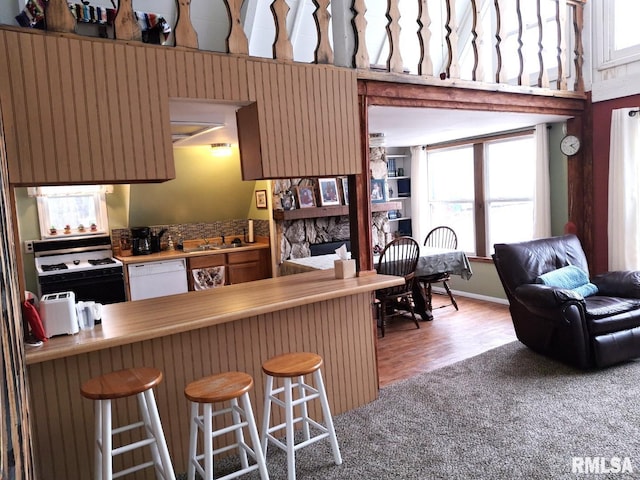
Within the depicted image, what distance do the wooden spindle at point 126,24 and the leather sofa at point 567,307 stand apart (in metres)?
3.18

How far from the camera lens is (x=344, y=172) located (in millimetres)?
3070

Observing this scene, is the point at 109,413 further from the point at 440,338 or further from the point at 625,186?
the point at 625,186

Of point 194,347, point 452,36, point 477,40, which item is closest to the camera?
point 194,347

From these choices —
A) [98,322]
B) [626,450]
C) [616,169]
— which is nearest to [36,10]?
[98,322]

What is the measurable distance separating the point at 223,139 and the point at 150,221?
1.82 meters

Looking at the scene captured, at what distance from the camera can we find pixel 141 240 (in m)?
5.75

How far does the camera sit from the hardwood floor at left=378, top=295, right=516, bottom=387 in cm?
396

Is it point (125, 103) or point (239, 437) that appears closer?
point (125, 103)

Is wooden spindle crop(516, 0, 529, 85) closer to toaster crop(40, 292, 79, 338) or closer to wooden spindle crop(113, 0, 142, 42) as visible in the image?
wooden spindle crop(113, 0, 142, 42)

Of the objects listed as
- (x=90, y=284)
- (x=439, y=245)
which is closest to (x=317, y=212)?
(x=439, y=245)

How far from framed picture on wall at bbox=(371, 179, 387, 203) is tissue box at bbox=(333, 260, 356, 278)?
→ 3.28m

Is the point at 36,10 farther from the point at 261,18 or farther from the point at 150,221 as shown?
the point at 150,221

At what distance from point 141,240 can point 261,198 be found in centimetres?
Answer: 161

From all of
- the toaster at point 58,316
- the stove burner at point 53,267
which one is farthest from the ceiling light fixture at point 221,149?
the toaster at point 58,316
